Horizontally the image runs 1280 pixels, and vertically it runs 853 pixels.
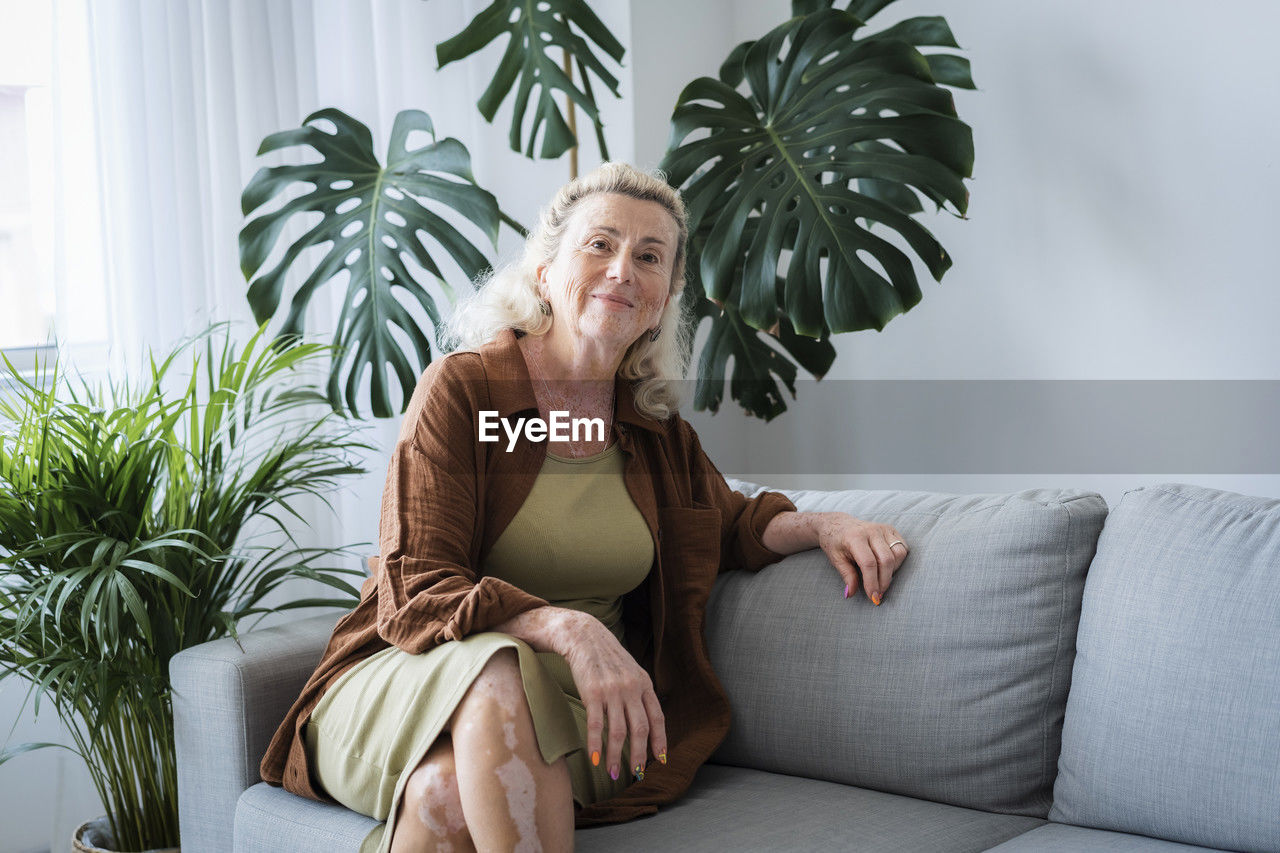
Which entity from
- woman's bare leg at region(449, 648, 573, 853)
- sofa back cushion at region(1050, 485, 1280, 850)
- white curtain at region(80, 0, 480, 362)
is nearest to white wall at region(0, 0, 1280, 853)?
white curtain at region(80, 0, 480, 362)

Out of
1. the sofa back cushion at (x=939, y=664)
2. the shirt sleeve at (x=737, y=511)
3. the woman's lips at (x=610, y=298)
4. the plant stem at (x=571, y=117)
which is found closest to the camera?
the sofa back cushion at (x=939, y=664)

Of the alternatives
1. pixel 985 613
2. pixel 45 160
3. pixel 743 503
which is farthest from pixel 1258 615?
pixel 45 160

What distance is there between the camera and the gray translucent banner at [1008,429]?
2.36 meters

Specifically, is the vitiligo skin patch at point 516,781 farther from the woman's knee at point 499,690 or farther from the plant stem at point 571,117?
the plant stem at point 571,117

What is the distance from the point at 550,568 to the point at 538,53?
132 cm

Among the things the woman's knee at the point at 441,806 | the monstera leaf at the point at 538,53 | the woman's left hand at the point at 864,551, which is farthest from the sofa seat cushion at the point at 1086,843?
the monstera leaf at the point at 538,53

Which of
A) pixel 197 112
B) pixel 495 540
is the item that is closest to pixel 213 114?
pixel 197 112

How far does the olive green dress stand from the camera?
1.28 metres

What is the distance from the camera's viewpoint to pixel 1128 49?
2416 mm

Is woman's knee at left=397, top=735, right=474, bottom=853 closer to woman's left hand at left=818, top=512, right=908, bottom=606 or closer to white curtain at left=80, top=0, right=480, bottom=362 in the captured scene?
woman's left hand at left=818, top=512, right=908, bottom=606

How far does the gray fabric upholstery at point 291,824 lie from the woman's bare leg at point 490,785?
4.7 inches

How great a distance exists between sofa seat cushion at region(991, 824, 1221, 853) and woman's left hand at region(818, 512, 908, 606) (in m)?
0.35

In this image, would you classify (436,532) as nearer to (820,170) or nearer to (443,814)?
(443,814)

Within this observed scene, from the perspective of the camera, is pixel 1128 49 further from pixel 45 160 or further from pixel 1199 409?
pixel 45 160
